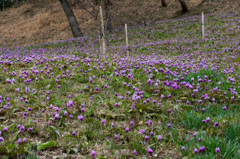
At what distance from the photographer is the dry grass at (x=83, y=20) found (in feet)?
74.9

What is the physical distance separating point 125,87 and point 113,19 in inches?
837

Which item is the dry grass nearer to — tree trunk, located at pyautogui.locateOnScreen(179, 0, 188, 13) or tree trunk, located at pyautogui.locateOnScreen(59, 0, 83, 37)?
tree trunk, located at pyautogui.locateOnScreen(179, 0, 188, 13)

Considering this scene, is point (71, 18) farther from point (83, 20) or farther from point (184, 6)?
point (184, 6)

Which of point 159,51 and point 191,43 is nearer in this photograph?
point 159,51

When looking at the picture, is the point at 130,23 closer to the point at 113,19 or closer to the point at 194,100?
the point at 113,19

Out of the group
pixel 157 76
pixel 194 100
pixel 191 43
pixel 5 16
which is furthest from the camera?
pixel 5 16

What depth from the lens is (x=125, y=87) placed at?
4918 mm

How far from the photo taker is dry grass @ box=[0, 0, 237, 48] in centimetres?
2284

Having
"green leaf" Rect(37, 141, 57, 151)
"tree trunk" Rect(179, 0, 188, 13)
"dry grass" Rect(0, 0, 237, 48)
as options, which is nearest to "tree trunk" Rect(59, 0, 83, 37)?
"dry grass" Rect(0, 0, 237, 48)

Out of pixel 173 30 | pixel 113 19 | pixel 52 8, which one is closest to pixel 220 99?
pixel 173 30

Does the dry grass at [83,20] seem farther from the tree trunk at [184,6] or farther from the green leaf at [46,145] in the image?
the green leaf at [46,145]

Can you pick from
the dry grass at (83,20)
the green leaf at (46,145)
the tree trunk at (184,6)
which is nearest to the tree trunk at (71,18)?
the dry grass at (83,20)

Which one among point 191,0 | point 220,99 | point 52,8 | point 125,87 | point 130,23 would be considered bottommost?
point 220,99

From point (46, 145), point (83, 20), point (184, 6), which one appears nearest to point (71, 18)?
point (83, 20)
